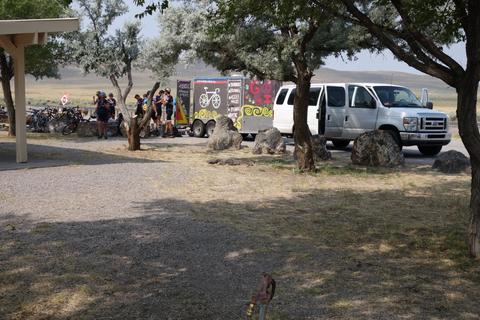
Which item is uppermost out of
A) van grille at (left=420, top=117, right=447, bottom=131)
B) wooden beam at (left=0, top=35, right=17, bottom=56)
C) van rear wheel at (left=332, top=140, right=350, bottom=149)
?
wooden beam at (left=0, top=35, right=17, bottom=56)

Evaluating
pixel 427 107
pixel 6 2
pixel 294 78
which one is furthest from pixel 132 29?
pixel 427 107

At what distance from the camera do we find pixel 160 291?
525 cm

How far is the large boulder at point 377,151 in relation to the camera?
15141mm

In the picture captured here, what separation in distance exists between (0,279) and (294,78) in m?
13.0

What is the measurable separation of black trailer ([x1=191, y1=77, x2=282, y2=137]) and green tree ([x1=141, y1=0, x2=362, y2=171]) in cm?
396

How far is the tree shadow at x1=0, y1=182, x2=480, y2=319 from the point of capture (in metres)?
4.91

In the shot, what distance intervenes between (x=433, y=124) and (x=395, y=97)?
4.78 feet

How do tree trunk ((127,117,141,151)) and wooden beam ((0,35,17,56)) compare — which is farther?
tree trunk ((127,117,141,151))

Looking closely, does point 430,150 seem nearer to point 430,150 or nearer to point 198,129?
point 430,150

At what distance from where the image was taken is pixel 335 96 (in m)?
18.9

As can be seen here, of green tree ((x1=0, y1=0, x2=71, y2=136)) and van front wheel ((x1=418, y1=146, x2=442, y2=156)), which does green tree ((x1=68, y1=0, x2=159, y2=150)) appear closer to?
green tree ((x1=0, y1=0, x2=71, y2=136))

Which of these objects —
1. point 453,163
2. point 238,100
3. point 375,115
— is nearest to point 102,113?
point 238,100

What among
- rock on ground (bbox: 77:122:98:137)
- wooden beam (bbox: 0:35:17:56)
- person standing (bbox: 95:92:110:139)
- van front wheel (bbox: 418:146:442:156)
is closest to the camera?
wooden beam (bbox: 0:35:17:56)

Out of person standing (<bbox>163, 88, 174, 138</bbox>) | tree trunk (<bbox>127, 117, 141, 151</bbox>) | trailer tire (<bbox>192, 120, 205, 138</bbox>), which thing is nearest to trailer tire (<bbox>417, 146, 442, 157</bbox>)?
tree trunk (<bbox>127, 117, 141, 151</bbox>)
